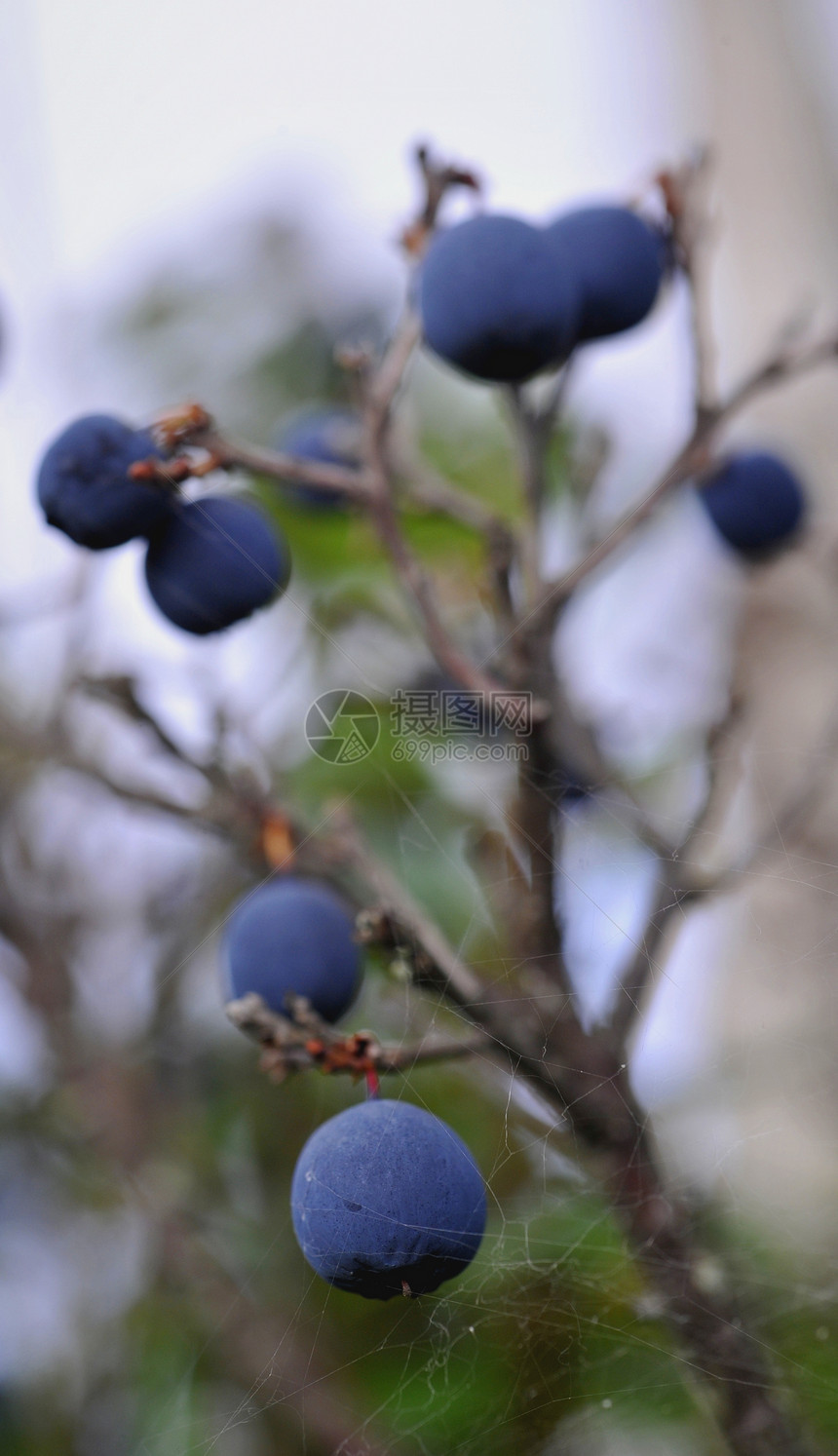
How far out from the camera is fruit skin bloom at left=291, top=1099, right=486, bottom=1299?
0.42 meters

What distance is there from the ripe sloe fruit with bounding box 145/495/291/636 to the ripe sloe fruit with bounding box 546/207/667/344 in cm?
28

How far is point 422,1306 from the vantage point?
1.48 feet

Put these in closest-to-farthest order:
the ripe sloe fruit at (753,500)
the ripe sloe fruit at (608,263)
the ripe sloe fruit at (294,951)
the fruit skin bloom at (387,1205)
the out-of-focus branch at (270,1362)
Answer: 1. the fruit skin bloom at (387,1205)
2. the out-of-focus branch at (270,1362)
3. the ripe sloe fruit at (294,951)
4. the ripe sloe fruit at (608,263)
5. the ripe sloe fruit at (753,500)

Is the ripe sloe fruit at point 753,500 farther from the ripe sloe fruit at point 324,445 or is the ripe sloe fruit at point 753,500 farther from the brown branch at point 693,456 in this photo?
the ripe sloe fruit at point 324,445

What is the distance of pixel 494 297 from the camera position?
0.65 metres

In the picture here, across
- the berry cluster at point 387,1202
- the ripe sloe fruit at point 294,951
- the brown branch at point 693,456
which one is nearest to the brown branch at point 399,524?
the brown branch at point 693,456

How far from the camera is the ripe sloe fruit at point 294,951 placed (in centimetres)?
63

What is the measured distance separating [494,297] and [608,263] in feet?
0.52

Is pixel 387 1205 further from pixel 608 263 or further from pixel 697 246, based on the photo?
pixel 697 246

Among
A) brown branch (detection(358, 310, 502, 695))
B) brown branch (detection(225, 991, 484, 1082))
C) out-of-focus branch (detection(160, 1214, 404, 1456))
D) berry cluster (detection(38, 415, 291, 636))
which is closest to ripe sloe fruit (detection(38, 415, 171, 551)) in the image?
berry cluster (detection(38, 415, 291, 636))

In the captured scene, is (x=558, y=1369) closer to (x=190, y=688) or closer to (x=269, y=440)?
(x=190, y=688)

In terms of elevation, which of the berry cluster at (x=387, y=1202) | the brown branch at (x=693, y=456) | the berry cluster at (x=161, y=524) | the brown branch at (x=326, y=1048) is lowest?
the brown branch at (x=326, y=1048)

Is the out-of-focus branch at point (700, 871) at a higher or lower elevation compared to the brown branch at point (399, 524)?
lower

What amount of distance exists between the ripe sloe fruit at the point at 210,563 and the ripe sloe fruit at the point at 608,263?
283 mm
